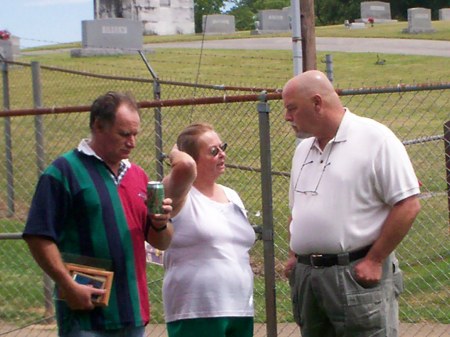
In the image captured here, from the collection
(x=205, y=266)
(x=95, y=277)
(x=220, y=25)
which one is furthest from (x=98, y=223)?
(x=220, y=25)

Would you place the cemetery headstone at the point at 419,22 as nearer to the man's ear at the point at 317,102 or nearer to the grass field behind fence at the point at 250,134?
the grass field behind fence at the point at 250,134

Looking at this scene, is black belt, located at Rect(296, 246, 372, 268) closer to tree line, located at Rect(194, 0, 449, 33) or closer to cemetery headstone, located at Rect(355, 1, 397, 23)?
cemetery headstone, located at Rect(355, 1, 397, 23)

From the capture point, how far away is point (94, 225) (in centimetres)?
429

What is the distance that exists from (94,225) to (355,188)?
1.27 meters

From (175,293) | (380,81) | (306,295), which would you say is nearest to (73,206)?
(175,293)

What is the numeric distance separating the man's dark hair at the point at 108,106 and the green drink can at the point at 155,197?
0.34 m

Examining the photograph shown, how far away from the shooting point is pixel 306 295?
493 cm

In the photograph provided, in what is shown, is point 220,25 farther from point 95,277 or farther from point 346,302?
point 95,277

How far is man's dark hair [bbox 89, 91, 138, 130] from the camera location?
14.3ft

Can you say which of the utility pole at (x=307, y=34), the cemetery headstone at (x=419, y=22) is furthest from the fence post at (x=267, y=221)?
the cemetery headstone at (x=419, y=22)

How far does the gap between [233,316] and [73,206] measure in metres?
1.13

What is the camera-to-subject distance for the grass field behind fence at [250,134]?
8188 millimetres

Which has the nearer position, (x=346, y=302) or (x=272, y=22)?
(x=346, y=302)

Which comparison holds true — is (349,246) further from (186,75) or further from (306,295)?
(186,75)
